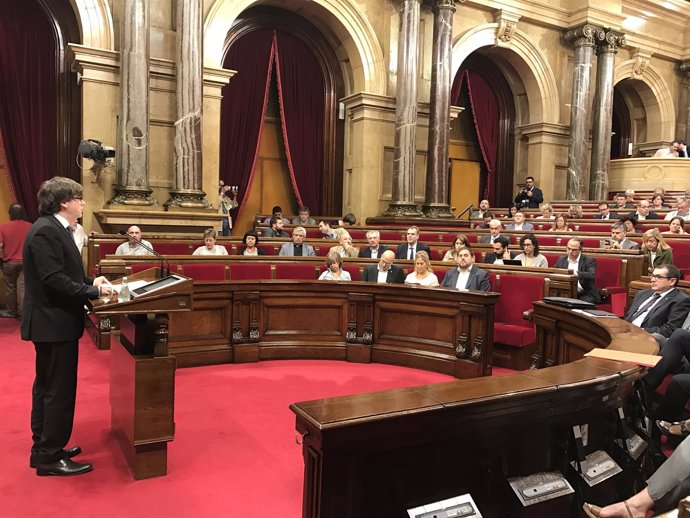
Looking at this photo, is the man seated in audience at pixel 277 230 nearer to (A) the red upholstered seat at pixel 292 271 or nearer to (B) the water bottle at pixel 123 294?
(A) the red upholstered seat at pixel 292 271

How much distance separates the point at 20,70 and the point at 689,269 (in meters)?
9.58

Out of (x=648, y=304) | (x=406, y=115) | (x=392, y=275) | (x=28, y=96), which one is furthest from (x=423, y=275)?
(x=28, y=96)

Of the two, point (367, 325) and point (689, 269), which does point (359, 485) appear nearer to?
point (367, 325)

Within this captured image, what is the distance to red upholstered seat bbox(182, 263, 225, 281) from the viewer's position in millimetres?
5938

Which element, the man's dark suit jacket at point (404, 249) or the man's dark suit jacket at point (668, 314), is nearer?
the man's dark suit jacket at point (668, 314)

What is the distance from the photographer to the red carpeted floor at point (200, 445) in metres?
2.65

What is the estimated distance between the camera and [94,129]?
868cm

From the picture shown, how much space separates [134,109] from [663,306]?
715 cm

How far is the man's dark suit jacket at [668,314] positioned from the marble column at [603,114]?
35.9ft

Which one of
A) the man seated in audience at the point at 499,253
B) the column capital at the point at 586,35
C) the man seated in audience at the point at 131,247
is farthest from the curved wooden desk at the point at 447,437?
the column capital at the point at 586,35

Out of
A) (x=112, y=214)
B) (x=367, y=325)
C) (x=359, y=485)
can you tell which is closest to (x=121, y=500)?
(x=359, y=485)

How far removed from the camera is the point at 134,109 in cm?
841

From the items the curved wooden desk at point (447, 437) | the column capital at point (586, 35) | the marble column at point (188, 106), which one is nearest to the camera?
the curved wooden desk at point (447, 437)

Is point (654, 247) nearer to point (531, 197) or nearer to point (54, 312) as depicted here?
point (54, 312)
